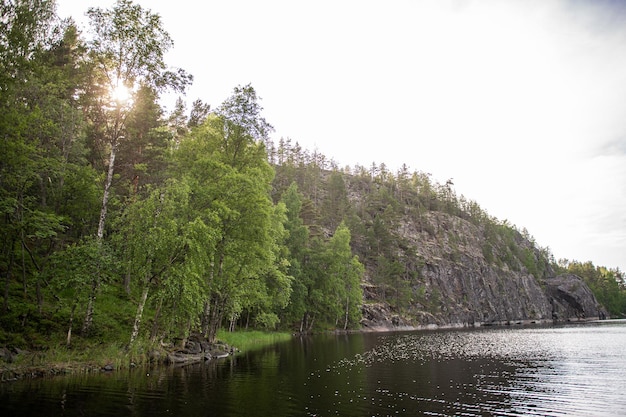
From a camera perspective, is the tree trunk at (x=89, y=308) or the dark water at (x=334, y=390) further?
the tree trunk at (x=89, y=308)

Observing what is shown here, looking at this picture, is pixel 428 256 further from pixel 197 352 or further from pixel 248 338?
pixel 197 352

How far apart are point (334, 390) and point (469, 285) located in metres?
131

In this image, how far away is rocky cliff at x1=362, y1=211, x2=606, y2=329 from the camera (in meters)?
106

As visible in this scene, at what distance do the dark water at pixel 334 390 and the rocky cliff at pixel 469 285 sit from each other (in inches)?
2473

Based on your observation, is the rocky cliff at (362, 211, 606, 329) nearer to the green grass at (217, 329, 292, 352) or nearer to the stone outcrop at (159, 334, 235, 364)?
the green grass at (217, 329, 292, 352)

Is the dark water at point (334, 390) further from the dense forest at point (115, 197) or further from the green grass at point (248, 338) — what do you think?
the green grass at point (248, 338)

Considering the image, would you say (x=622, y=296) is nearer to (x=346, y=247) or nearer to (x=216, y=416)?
(x=346, y=247)

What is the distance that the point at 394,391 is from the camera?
62.0 feet

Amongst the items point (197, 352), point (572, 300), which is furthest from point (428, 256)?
point (197, 352)

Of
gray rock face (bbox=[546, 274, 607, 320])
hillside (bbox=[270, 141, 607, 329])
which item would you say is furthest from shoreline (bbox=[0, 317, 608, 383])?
gray rock face (bbox=[546, 274, 607, 320])

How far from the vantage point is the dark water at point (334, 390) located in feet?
48.2

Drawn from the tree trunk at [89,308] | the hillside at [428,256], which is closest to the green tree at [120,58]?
the tree trunk at [89,308]

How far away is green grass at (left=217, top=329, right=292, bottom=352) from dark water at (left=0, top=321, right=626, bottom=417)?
12.5m

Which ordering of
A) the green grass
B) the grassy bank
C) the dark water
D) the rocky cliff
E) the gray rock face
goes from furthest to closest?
the gray rock face < the rocky cliff < the green grass < the grassy bank < the dark water
